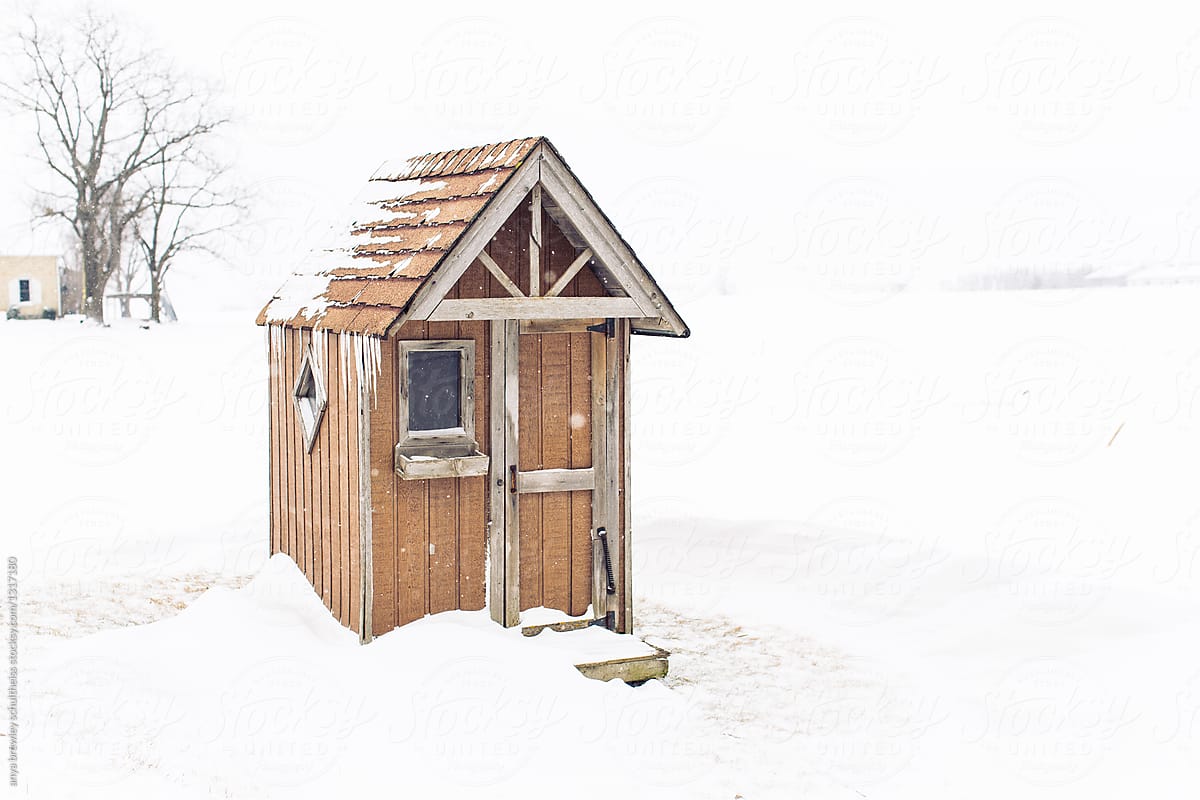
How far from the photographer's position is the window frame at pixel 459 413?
8.02 m

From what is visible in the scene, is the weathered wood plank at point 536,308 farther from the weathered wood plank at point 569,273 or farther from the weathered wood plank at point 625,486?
the weathered wood plank at point 625,486

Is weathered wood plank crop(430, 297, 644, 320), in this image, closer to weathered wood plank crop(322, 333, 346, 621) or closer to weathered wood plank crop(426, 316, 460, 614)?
weathered wood plank crop(426, 316, 460, 614)

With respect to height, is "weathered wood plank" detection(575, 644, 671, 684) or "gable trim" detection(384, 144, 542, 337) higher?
"gable trim" detection(384, 144, 542, 337)

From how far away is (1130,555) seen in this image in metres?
11.1

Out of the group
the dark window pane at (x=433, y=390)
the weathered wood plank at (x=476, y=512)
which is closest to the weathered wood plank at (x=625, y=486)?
the weathered wood plank at (x=476, y=512)

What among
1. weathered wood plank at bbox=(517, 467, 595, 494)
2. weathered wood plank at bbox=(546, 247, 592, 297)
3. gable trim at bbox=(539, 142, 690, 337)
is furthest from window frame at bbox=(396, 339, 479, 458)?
gable trim at bbox=(539, 142, 690, 337)

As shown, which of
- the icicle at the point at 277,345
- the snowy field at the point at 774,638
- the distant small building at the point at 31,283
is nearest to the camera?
the snowy field at the point at 774,638

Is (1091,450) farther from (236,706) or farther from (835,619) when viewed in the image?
(236,706)

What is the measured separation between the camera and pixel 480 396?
27.2 feet

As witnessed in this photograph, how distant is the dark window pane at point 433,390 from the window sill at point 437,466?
29 cm

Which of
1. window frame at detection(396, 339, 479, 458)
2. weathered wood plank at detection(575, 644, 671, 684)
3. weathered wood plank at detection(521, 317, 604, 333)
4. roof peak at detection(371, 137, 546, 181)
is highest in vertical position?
roof peak at detection(371, 137, 546, 181)

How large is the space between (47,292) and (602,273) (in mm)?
38900

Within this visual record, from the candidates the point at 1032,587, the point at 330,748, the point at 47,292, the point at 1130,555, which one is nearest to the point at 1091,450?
the point at 1130,555

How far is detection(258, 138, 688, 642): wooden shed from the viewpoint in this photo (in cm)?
780
